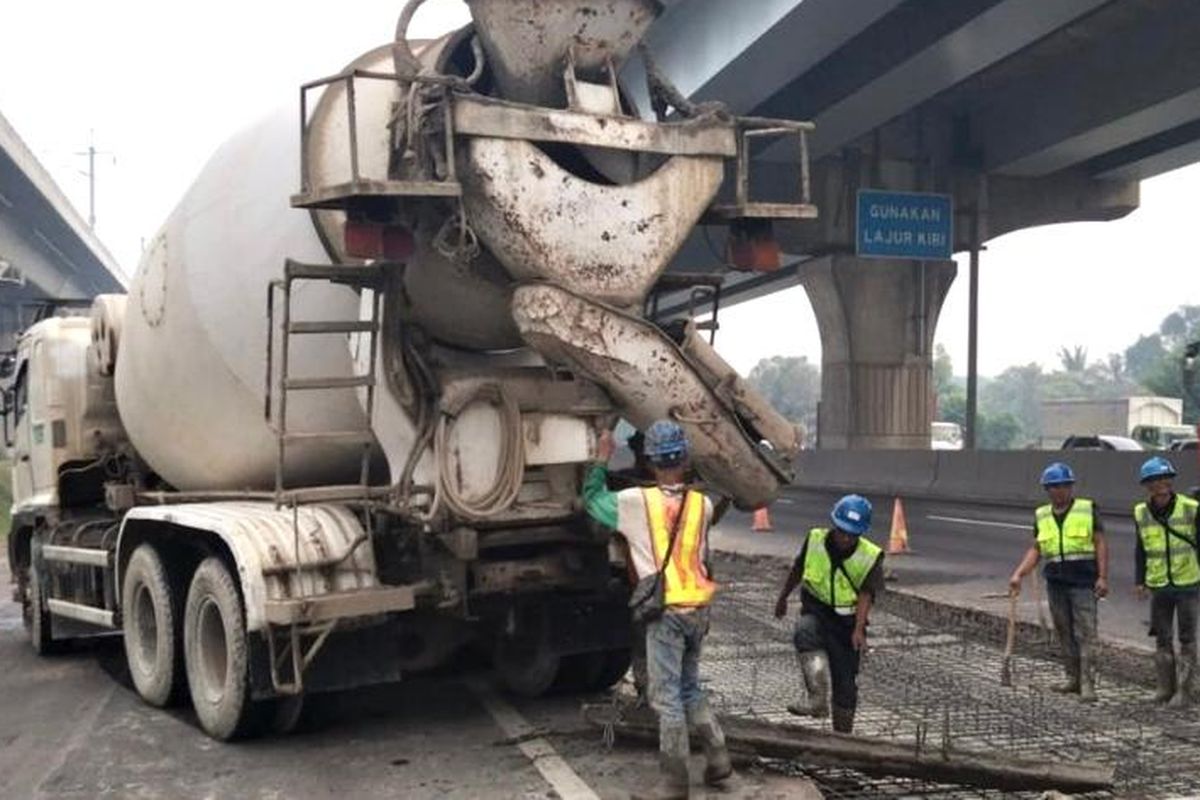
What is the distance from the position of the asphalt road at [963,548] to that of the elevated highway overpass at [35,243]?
→ 18953mm

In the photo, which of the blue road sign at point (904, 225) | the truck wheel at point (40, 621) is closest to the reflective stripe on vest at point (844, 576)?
the truck wheel at point (40, 621)

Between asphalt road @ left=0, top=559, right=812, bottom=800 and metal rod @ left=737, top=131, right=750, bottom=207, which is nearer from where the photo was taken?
asphalt road @ left=0, top=559, right=812, bottom=800

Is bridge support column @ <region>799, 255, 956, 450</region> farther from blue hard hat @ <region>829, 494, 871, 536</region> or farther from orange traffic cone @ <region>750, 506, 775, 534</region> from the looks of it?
blue hard hat @ <region>829, 494, 871, 536</region>

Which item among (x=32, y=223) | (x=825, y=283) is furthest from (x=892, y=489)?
(x=32, y=223)

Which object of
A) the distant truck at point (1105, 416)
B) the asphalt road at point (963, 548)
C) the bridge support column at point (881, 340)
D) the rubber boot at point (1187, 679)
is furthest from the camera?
the distant truck at point (1105, 416)

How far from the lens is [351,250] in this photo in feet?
21.1

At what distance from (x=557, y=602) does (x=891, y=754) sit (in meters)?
2.34

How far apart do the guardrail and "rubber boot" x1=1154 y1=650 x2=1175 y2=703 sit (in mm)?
13372

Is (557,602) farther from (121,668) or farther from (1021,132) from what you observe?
(1021,132)

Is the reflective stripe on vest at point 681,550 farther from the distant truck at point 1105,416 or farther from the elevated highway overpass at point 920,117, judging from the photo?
the distant truck at point 1105,416

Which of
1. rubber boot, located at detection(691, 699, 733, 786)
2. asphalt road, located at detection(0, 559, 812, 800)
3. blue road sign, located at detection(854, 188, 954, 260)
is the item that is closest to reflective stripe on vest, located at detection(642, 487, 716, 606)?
rubber boot, located at detection(691, 699, 733, 786)

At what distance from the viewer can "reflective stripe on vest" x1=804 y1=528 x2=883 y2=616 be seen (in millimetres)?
6594

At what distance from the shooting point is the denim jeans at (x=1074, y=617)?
7.89m

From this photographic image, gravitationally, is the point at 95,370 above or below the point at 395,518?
above
